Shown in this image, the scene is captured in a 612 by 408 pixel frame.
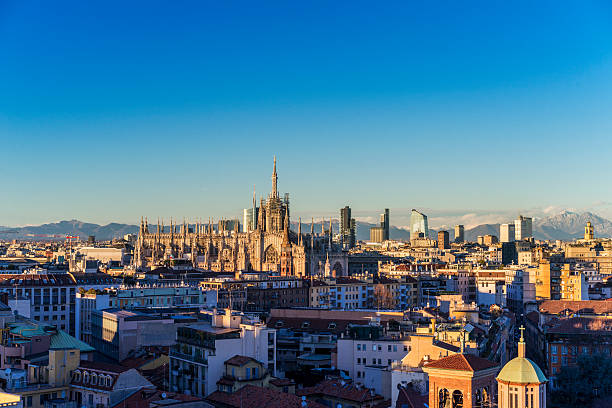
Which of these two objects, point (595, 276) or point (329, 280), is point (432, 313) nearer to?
point (329, 280)

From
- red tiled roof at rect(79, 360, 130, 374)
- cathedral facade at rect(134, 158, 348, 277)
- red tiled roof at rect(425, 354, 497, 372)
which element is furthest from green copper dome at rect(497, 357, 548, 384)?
cathedral facade at rect(134, 158, 348, 277)

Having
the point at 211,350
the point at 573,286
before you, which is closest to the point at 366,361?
the point at 211,350

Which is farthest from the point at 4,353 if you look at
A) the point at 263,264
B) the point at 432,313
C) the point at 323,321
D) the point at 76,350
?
the point at 263,264

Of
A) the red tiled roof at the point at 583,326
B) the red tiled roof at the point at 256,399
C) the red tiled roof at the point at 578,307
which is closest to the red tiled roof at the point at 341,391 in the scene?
the red tiled roof at the point at 256,399

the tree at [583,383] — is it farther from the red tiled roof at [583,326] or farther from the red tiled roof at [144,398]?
the red tiled roof at [144,398]

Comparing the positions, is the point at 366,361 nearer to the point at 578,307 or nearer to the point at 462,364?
the point at 462,364

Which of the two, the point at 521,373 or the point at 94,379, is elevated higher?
the point at 521,373
